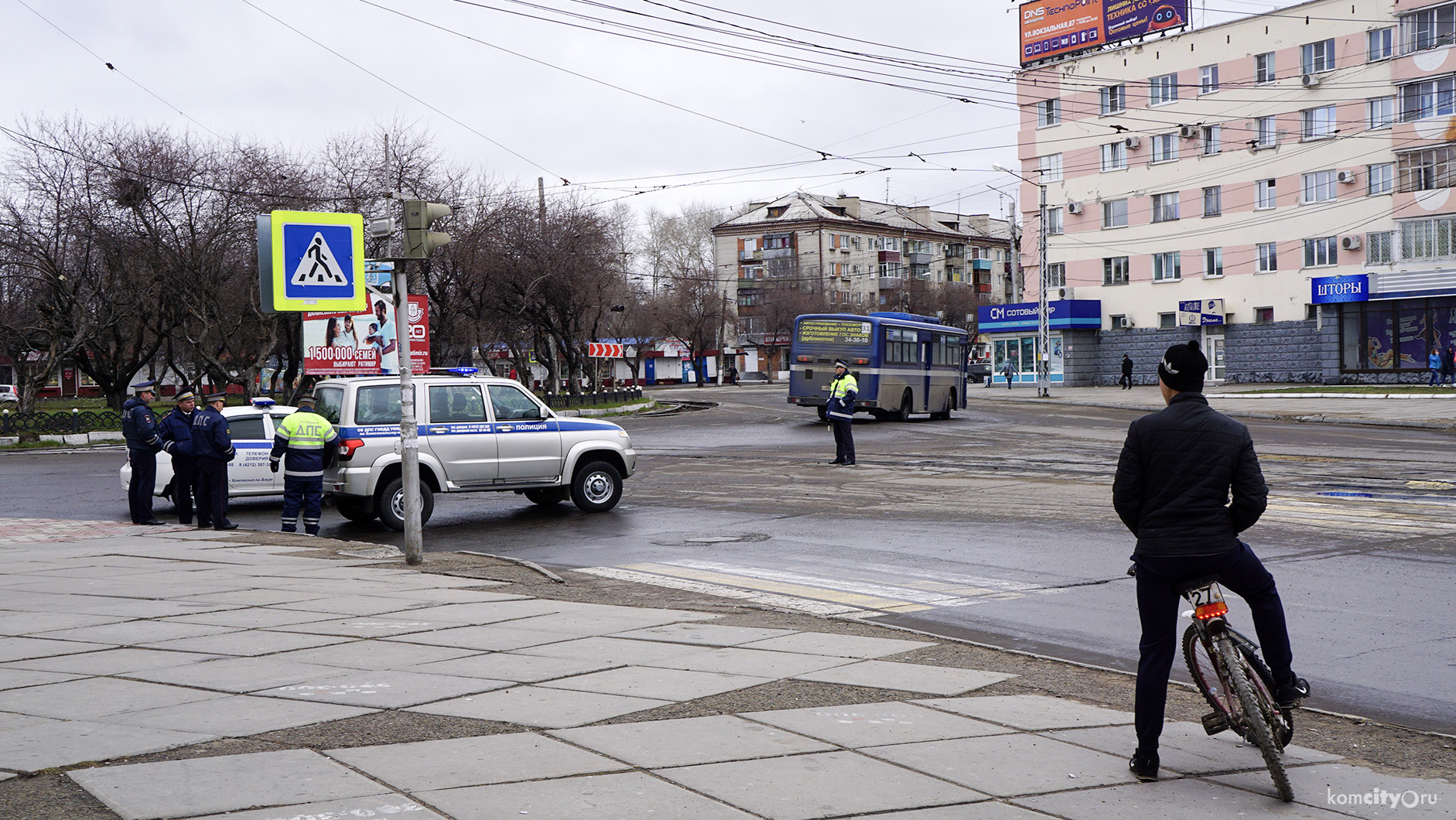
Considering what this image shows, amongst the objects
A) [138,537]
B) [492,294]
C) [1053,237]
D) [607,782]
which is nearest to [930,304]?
[1053,237]

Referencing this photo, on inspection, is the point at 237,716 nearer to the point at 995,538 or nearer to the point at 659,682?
the point at 659,682

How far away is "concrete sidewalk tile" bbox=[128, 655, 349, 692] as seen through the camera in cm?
585

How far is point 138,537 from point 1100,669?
35.7ft

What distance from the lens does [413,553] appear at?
10.9m

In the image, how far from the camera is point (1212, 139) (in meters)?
55.6

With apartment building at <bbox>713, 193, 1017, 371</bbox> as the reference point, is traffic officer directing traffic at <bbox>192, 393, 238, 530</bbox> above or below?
below

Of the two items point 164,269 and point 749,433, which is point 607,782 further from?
point 164,269

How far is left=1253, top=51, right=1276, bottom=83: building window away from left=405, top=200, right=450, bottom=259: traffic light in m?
51.2

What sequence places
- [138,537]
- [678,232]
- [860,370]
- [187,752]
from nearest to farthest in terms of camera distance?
[187,752], [138,537], [860,370], [678,232]

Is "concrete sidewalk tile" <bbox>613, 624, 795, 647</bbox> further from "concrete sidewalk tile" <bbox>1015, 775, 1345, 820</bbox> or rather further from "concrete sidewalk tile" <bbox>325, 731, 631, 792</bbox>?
"concrete sidewalk tile" <bbox>1015, 775, 1345, 820</bbox>

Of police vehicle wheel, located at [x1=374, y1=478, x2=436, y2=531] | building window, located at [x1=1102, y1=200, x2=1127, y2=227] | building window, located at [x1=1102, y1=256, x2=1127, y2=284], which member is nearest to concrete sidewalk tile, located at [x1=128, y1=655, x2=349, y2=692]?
police vehicle wheel, located at [x1=374, y1=478, x2=436, y2=531]

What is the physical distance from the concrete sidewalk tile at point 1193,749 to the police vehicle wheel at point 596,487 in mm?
10697

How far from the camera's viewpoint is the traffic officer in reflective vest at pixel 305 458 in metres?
13.3

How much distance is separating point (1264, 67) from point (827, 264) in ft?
179
